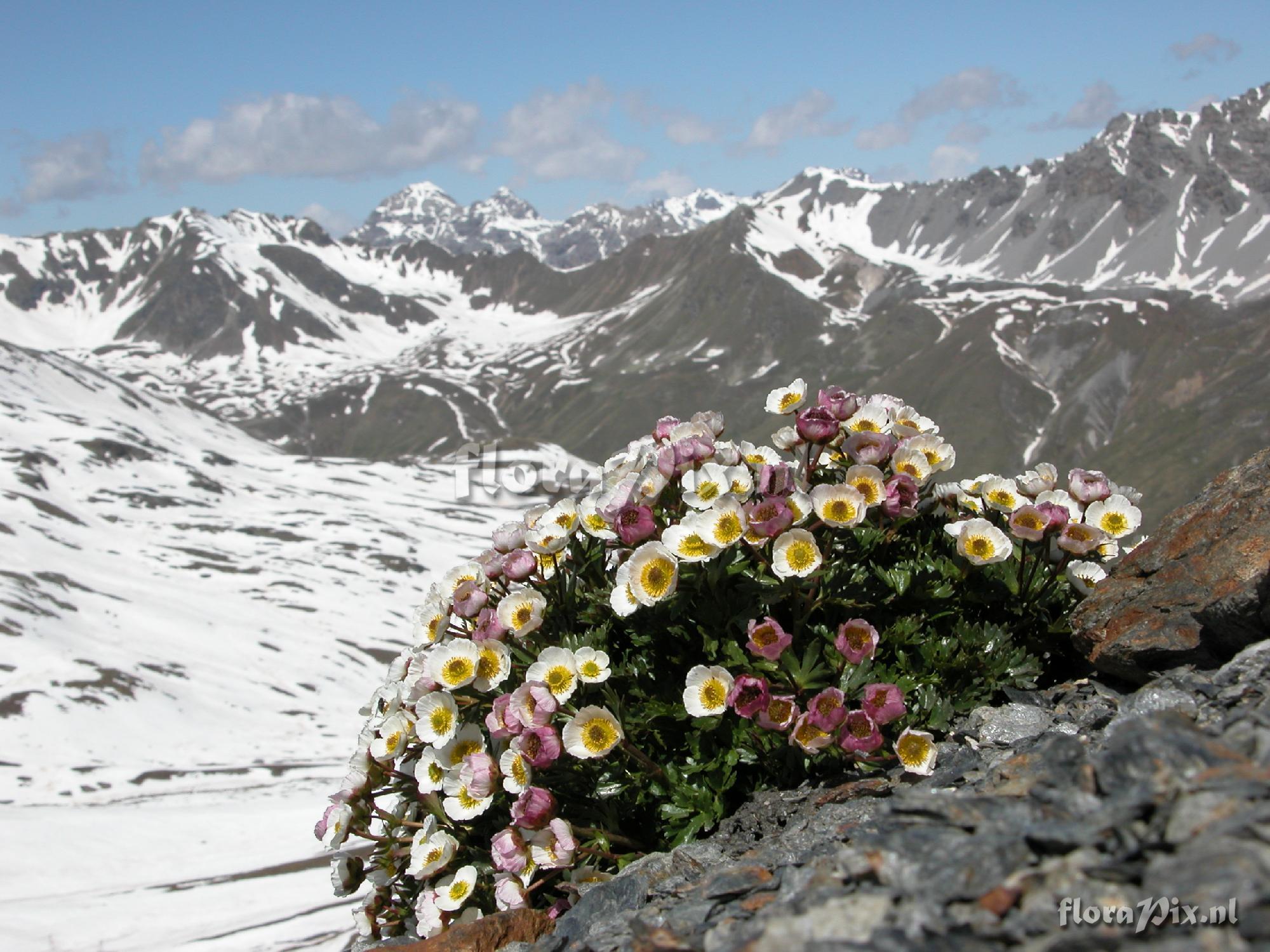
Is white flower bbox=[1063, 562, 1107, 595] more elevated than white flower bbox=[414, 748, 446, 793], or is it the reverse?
white flower bbox=[1063, 562, 1107, 595]

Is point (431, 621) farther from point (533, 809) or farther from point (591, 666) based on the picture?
point (533, 809)

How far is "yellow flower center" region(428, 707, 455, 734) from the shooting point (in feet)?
20.8

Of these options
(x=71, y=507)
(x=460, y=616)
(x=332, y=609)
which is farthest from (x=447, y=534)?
Result: (x=460, y=616)

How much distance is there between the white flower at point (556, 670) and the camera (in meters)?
6.00

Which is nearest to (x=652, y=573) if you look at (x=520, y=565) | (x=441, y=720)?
(x=520, y=565)

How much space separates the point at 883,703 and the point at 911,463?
204cm

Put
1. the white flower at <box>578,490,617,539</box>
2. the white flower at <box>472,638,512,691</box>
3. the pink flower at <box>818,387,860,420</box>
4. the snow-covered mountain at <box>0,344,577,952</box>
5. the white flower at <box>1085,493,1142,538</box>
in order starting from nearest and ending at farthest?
the white flower at <box>472,638,512,691</box>, the white flower at <box>578,490,617,539</box>, the white flower at <box>1085,493,1142,538</box>, the pink flower at <box>818,387,860,420</box>, the snow-covered mountain at <box>0,344,577,952</box>

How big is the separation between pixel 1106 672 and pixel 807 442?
Answer: 109 inches

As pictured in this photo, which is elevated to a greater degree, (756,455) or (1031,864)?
(756,455)

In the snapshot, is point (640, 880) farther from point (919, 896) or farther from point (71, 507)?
point (71, 507)

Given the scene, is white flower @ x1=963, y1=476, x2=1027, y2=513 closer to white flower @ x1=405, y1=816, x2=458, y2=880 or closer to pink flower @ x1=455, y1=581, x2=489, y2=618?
pink flower @ x1=455, y1=581, x2=489, y2=618

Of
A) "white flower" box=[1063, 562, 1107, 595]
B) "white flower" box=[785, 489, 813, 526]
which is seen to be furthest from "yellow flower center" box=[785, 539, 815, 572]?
"white flower" box=[1063, 562, 1107, 595]

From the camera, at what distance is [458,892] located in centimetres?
611

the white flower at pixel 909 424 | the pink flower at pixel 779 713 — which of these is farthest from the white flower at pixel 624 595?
the white flower at pixel 909 424
